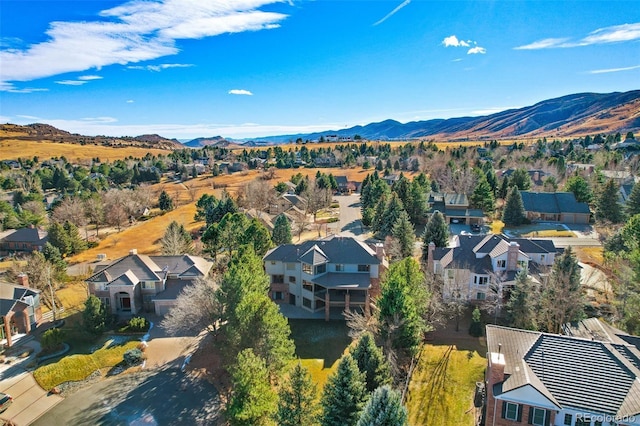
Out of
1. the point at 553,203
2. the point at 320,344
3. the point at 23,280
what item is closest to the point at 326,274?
the point at 320,344

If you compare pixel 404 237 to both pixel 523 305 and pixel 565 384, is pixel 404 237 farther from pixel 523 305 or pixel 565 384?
pixel 565 384

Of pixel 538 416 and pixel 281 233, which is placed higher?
pixel 281 233

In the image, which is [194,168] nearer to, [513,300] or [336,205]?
→ [336,205]

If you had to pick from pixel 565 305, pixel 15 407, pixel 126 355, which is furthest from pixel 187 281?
pixel 565 305

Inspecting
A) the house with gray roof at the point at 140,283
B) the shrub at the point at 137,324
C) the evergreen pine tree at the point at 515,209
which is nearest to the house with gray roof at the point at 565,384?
the house with gray roof at the point at 140,283

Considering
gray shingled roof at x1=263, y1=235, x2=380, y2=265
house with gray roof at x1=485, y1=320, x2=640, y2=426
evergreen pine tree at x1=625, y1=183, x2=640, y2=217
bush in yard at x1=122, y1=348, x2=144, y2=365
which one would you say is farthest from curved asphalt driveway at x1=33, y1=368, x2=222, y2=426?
evergreen pine tree at x1=625, y1=183, x2=640, y2=217

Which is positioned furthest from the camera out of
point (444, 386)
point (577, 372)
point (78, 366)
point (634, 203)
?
point (634, 203)

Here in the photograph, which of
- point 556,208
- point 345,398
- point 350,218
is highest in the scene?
point 556,208

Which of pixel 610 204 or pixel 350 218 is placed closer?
pixel 610 204
